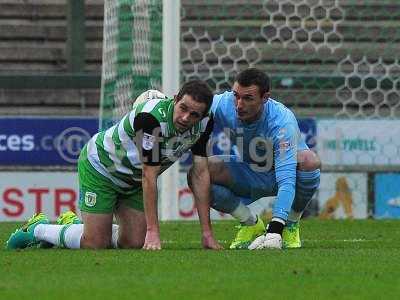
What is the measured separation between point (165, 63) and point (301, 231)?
2.50 m

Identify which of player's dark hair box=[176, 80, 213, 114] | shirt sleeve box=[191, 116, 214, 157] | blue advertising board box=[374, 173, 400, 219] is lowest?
blue advertising board box=[374, 173, 400, 219]

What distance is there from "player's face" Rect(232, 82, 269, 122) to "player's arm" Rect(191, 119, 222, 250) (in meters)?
0.21

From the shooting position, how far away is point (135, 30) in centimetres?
1252

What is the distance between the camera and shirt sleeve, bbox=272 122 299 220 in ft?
26.3

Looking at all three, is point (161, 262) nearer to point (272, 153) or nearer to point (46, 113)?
point (272, 153)

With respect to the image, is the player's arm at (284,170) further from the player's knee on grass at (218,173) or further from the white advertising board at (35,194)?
the white advertising board at (35,194)

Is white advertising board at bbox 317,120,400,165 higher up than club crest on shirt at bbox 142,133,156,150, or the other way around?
club crest on shirt at bbox 142,133,156,150

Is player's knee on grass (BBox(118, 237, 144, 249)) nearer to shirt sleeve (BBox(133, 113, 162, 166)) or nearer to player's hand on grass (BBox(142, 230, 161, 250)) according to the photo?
player's hand on grass (BBox(142, 230, 161, 250))

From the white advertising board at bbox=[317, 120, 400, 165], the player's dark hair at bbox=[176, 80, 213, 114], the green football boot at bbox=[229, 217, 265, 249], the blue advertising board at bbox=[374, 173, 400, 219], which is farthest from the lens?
the blue advertising board at bbox=[374, 173, 400, 219]

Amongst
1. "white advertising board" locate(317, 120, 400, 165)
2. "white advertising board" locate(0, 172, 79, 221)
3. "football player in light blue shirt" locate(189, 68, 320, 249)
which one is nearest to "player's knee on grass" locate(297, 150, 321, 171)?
"football player in light blue shirt" locate(189, 68, 320, 249)

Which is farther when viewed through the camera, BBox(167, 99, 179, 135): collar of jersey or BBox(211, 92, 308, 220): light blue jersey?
BBox(211, 92, 308, 220): light blue jersey

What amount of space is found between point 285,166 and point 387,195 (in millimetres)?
6275

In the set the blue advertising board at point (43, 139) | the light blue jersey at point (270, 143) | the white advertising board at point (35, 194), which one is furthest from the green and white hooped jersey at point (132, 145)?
the blue advertising board at point (43, 139)

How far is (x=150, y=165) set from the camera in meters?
7.74
